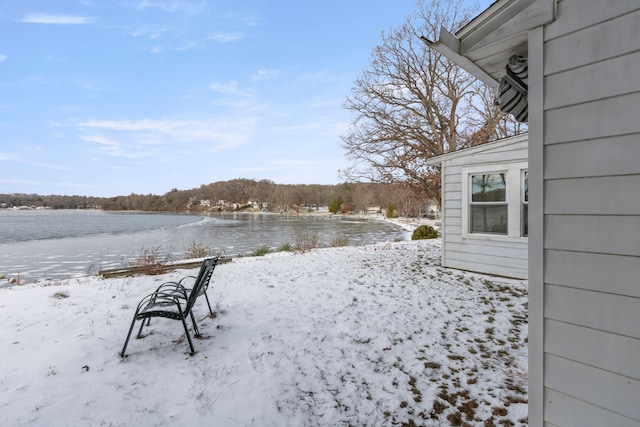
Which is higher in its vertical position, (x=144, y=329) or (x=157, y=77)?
(x=157, y=77)

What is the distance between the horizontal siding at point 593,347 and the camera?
47.3 inches

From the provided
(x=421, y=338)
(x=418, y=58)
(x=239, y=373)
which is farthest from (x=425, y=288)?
(x=418, y=58)

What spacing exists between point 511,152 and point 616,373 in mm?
4994

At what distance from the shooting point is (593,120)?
4.24 feet

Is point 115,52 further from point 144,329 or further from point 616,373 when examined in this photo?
point 616,373

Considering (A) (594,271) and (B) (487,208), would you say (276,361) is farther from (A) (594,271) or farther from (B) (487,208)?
(B) (487,208)

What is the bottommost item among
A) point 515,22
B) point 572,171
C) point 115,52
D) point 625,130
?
point 572,171

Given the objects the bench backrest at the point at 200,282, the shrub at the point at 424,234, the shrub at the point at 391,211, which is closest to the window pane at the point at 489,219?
the bench backrest at the point at 200,282

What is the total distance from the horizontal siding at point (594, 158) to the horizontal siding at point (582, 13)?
54 centimetres

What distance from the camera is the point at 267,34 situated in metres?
11.9

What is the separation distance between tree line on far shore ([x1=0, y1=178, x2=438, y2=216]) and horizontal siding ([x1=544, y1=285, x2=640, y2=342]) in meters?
48.2

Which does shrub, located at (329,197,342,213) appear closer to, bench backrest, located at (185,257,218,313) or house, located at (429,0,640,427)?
bench backrest, located at (185,257,218,313)

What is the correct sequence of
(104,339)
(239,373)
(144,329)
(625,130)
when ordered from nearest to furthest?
(625,130) < (239,373) < (104,339) < (144,329)

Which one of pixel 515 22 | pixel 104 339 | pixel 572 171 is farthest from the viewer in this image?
pixel 104 339
